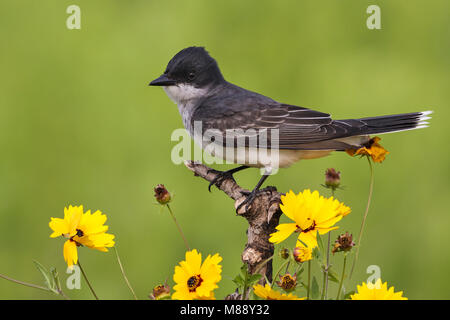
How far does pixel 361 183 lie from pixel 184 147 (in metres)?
2.61

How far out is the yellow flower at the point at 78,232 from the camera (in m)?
2.43

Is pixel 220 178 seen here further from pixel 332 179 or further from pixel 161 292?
pixel 161 292

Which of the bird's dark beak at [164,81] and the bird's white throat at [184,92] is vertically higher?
the bird's dark beak at [164,81]

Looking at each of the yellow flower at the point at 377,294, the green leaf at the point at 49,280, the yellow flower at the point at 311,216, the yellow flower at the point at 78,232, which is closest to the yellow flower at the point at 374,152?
the yellow flower at the point at 311,216

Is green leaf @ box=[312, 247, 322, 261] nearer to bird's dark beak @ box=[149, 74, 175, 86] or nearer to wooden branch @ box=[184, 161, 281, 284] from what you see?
wooden branch @ box=[184, 161, 281, 284]

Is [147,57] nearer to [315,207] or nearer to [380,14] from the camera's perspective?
[380,14]

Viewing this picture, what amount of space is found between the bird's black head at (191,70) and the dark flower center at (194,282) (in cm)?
263

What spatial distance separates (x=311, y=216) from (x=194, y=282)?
20.9 inches

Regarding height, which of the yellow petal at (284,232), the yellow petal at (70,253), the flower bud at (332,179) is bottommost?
the yellow petal at (70,253)

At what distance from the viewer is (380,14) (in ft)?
27.1

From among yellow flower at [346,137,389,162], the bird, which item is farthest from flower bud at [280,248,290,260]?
the bird

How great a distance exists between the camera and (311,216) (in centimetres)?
238

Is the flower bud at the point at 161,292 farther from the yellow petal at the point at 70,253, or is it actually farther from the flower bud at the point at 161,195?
the flower bud at the point at 161,195
